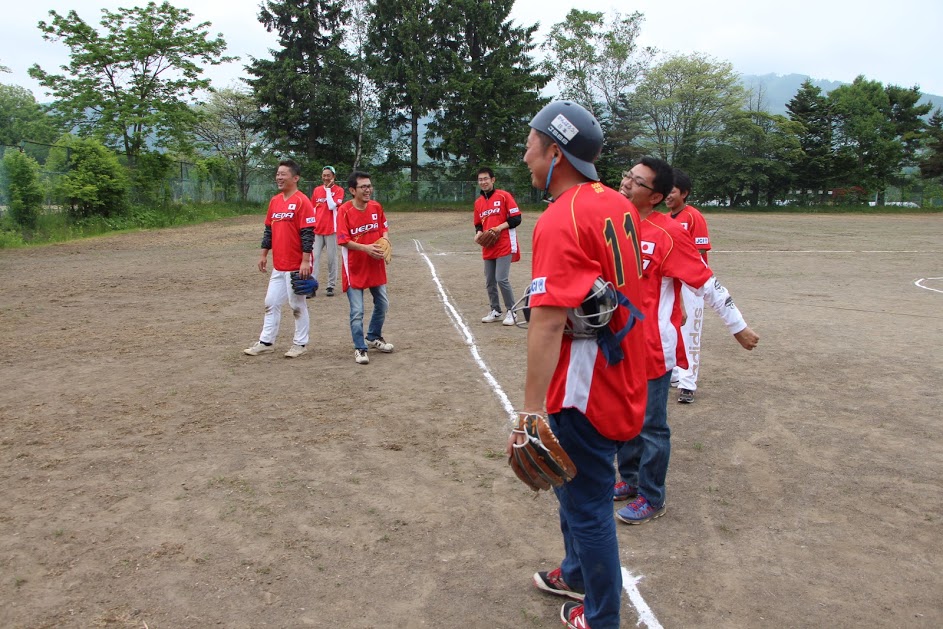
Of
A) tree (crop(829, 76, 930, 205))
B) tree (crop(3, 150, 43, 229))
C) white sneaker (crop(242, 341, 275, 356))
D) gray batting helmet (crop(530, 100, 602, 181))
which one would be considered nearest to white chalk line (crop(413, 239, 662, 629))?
gray batting helmet (crop(530, 100, 602, 181))

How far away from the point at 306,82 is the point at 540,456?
45948 mm

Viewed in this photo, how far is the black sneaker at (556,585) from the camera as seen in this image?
310 cm

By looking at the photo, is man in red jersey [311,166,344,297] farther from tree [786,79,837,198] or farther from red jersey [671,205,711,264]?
tree [786,79,837,198]

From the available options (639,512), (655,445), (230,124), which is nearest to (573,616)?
(639,512)

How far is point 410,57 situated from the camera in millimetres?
46188

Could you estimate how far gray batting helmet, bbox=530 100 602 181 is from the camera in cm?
245

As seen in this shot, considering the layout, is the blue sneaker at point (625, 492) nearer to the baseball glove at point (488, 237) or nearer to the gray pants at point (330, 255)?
the baseball glove at point (488, 237)

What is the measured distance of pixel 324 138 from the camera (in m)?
47.4

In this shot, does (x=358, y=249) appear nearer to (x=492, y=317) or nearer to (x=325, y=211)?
(x=492, y=317)

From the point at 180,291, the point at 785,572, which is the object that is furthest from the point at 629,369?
the point at 180,291

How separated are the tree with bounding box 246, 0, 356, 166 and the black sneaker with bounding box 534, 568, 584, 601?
148 feet

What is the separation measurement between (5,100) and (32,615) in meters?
80.0

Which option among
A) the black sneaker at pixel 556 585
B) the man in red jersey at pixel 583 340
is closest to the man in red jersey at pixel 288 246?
the black sneaker at pixel 556 585

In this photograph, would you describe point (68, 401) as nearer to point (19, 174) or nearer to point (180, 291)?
point (180, 291)
